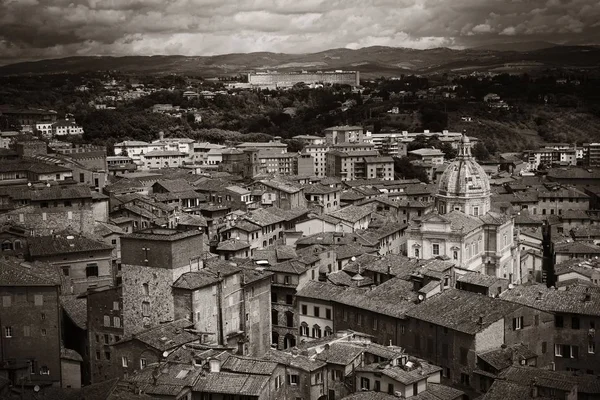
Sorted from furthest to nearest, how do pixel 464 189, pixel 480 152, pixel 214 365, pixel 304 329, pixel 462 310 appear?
pixel 480 152
pixel 464 189
pixel 304 329
pixel 462 310
pixel 214 365

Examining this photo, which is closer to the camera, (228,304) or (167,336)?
(167,336)

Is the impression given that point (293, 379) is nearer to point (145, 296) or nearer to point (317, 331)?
point (145, 296)

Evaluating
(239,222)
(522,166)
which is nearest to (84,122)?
(522,166)

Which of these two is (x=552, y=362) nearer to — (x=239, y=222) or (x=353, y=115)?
(x=239, y=222)

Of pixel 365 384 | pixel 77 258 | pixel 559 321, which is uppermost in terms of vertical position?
pixel 77 258

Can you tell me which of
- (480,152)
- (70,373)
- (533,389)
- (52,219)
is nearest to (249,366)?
(533,389)

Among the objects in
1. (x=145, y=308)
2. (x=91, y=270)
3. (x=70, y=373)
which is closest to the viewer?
(x=145, y=308)

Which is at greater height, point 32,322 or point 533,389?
point 32,322
